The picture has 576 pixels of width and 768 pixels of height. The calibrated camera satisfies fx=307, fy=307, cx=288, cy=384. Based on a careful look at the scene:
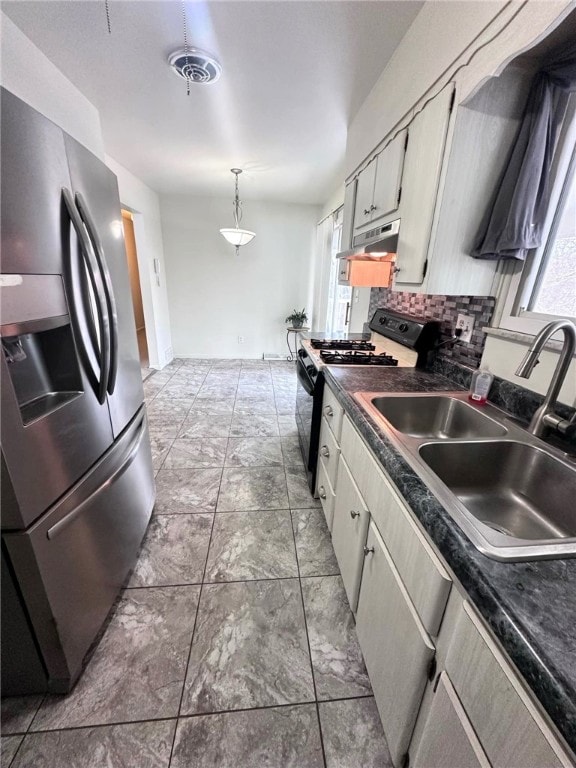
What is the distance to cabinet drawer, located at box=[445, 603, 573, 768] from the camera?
43 centimetres

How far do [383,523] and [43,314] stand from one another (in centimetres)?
122

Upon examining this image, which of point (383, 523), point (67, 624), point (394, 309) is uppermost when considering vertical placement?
point (394, 309)

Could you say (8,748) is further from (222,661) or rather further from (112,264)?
(112,264)

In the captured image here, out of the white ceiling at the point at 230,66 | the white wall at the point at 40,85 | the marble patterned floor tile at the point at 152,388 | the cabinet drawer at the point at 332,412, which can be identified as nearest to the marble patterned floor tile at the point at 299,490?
the cabinet drawer at the point at 332,412

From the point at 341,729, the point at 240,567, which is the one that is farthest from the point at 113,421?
the point at 341,729

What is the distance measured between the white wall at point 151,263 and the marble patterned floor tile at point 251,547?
3501mm

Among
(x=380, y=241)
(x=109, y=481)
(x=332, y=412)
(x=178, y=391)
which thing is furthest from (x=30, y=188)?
(x=178, y=391)

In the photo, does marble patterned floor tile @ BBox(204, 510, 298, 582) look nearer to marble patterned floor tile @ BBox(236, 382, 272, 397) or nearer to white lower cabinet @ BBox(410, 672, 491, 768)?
white lower cabinet @ BBox(410, 672, 491, 768)

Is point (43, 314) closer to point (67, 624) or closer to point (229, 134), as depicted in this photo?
point (67, 624)

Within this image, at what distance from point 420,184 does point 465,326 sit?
0.69m

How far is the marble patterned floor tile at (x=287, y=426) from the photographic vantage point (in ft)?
9.58

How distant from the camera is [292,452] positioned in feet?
8.55

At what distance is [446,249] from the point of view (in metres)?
1.28

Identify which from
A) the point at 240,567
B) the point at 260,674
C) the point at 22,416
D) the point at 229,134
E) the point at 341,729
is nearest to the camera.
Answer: the point at 22,416
